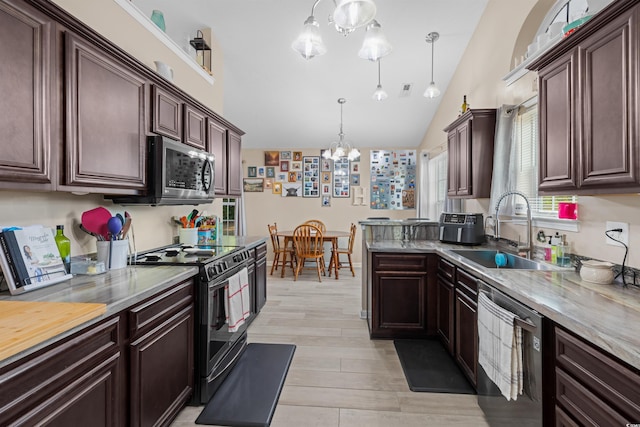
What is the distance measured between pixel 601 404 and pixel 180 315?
72.1 inches

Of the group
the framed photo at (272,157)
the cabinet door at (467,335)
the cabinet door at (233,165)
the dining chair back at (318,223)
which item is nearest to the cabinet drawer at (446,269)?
the cabinet door at (467,335)

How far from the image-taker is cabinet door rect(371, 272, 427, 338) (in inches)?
112

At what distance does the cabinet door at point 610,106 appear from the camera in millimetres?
1240

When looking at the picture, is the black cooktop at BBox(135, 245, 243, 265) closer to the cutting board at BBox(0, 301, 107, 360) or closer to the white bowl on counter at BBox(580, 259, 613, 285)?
the cutting board at BBox(0, 301, 107, 360)

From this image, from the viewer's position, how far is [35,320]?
1.04 metres

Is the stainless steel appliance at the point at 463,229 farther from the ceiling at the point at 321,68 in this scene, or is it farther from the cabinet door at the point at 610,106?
the ceiling at the point at 321,68

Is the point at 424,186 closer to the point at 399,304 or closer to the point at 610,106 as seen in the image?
the point at 399,304

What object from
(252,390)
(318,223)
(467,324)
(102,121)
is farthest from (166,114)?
(318,223)

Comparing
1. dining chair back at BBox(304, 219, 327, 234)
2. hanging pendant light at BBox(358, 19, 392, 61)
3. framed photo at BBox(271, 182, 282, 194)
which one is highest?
hanging pendant light at BBox(358, 19, 392, 61)

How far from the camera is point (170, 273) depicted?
1783mm

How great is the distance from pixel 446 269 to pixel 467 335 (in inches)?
21.7

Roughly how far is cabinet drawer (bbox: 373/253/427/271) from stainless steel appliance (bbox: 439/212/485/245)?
45 cm

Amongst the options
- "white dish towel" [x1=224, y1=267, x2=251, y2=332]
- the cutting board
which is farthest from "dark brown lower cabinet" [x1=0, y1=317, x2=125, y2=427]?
"white dish towel" [x1=224, y1=267, x2=251, y2=332]

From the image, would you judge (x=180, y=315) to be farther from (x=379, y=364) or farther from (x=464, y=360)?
(x=464, y=360)
